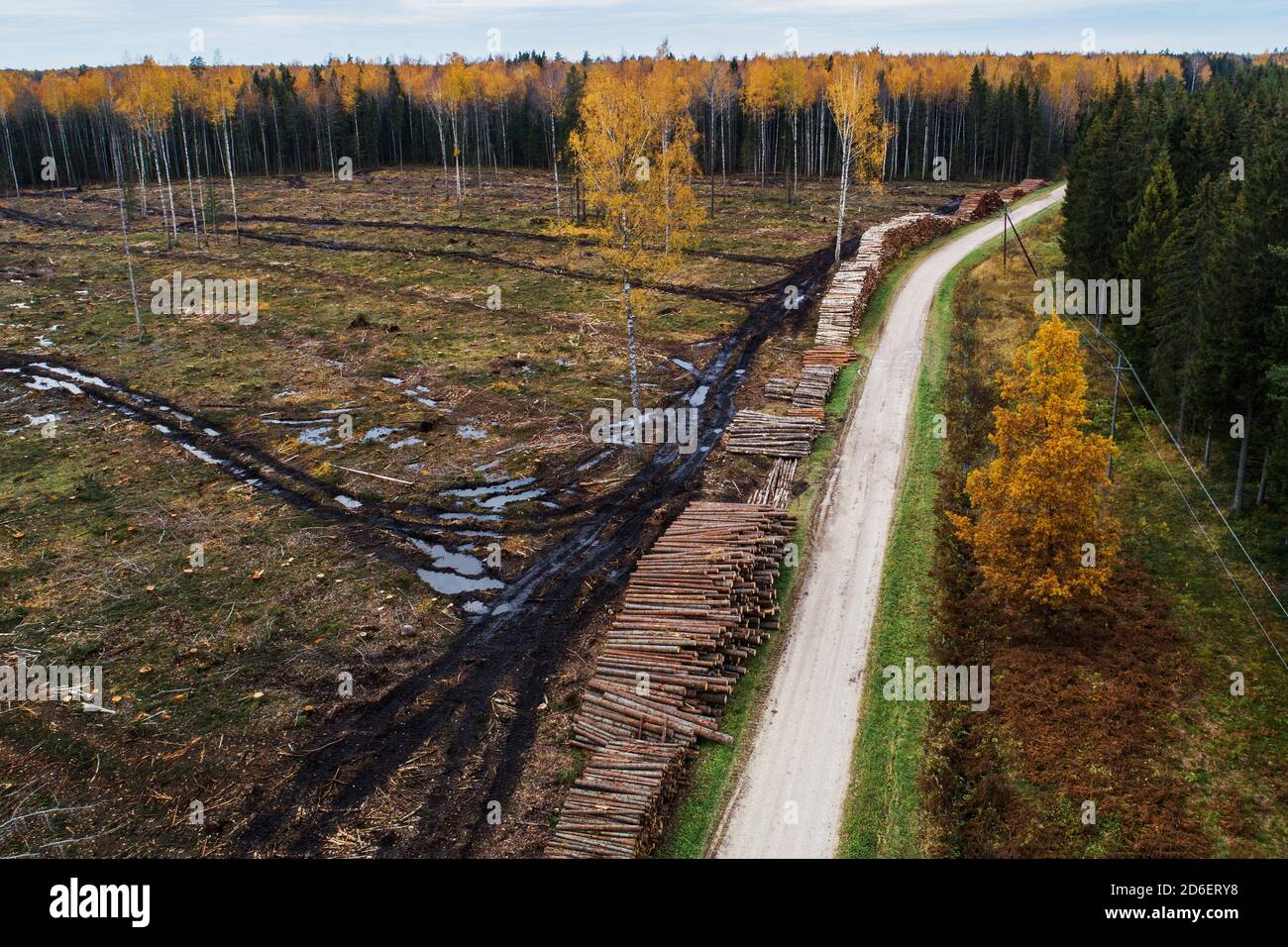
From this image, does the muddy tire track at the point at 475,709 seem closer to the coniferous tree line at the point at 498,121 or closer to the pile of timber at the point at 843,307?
the pile of timber at the point at 843,307

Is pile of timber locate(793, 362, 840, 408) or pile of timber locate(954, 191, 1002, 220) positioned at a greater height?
pile of timber locate(954, 191, 1002, 220)

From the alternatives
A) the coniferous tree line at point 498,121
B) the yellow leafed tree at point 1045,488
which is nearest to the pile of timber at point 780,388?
the yellow leafed tree at point 1045,488

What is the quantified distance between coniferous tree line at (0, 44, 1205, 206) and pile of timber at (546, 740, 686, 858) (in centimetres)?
8285

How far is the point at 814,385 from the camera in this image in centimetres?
3772

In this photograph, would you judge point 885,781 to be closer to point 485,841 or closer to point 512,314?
point 485,841

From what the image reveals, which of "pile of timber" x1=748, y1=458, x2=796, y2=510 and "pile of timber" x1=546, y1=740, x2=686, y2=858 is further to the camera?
"pile of timber" x1=748, y1=458, x2=796, y2=510

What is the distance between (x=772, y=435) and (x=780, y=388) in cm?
509

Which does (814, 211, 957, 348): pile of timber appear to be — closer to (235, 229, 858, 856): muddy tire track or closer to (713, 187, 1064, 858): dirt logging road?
(713, 187, 1064, 858): dirt logging road

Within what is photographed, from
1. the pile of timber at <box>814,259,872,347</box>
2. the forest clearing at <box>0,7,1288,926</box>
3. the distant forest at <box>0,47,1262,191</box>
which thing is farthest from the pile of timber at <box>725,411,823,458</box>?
the distant forest at <box>0,47,1262,191</box>

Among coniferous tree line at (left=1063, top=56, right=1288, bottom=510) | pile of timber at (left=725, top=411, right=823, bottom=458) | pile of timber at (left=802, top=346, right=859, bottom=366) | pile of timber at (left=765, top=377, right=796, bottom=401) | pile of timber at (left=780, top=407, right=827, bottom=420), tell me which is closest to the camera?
coniferous tree line at (left=1063, top=56, right=1288, bottom=510)

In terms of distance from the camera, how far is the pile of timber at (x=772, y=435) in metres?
33.2

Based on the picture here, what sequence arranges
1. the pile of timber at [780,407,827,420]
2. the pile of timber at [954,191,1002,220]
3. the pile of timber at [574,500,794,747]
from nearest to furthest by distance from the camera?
1. the pile of timber at [574,500,794,747]
2. the pile of timber at [780,407,827,420]
3. the pile of timber at [954,191,1002,220]

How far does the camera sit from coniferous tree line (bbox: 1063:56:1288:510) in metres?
26.7

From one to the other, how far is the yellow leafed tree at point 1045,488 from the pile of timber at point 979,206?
51311mm
